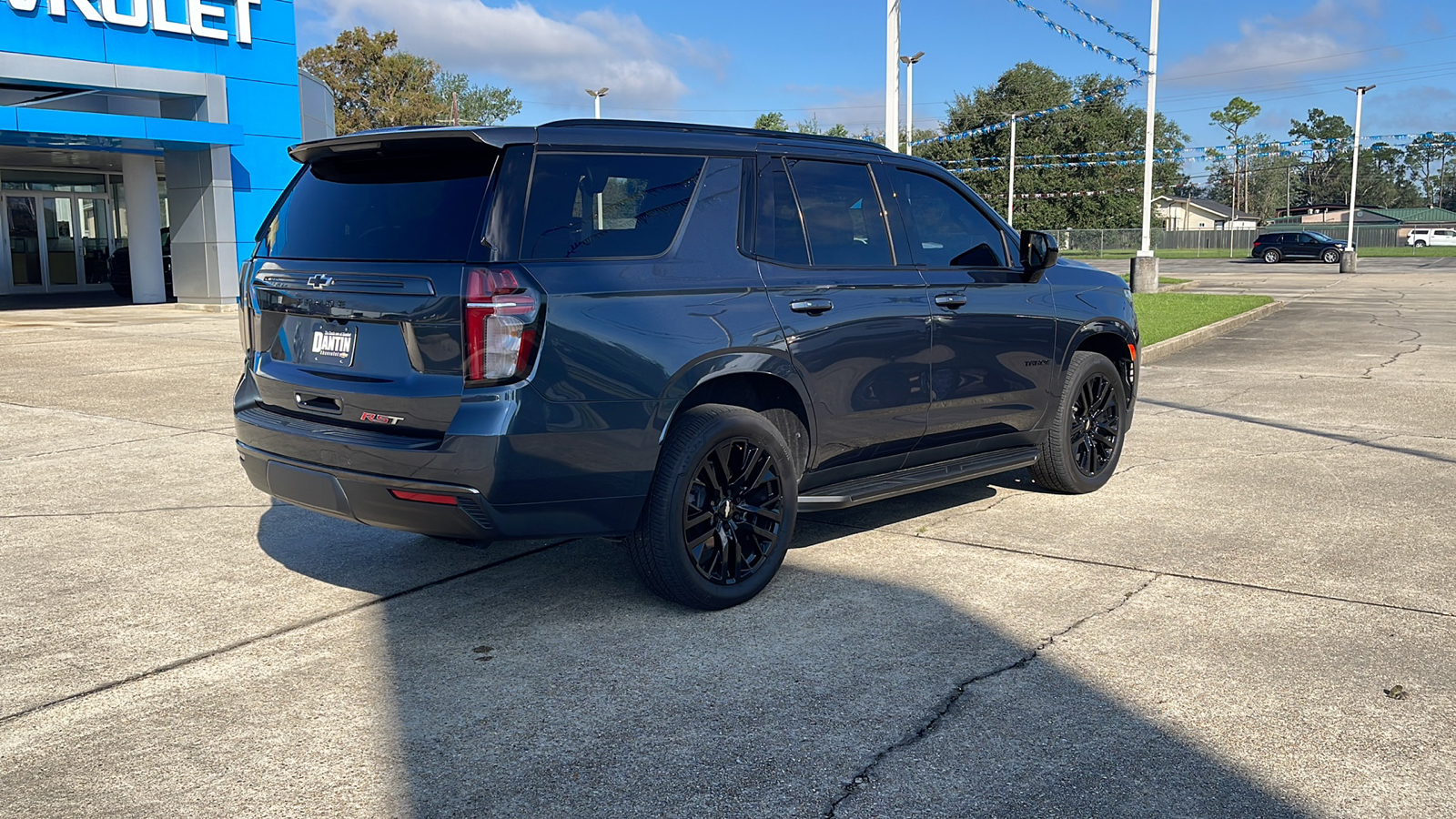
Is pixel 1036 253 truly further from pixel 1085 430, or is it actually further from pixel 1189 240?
pixel 1189 240

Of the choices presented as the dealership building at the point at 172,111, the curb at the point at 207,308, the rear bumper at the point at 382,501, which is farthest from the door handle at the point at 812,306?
the curb at the point at 207,308

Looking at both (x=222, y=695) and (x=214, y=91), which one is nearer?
(x=222, y=695)

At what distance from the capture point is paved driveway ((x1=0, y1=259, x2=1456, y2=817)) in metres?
3.31

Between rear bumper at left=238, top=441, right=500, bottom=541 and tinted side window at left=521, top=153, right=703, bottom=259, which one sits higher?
tinted side window at left=521, top=153, right=703, bottom=259

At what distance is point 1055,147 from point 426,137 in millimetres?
72798

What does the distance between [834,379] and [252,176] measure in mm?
22346

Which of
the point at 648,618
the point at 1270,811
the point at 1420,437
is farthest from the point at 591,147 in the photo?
the point at 1420,437

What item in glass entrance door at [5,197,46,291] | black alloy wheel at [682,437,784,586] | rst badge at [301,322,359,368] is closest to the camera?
rst badge at [301,322,359,368]

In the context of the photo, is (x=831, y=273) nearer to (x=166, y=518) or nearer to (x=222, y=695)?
(x=222, y=695)

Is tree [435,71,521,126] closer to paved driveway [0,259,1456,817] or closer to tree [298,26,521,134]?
tree [298,26,521,134]

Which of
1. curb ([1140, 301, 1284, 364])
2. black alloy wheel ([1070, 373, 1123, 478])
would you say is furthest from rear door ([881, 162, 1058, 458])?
curb ([1140, 301, 1284, 364])

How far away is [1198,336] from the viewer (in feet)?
54.2

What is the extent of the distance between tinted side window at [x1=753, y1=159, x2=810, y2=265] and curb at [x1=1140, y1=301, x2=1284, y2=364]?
9.79 metres

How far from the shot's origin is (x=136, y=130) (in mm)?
21312
